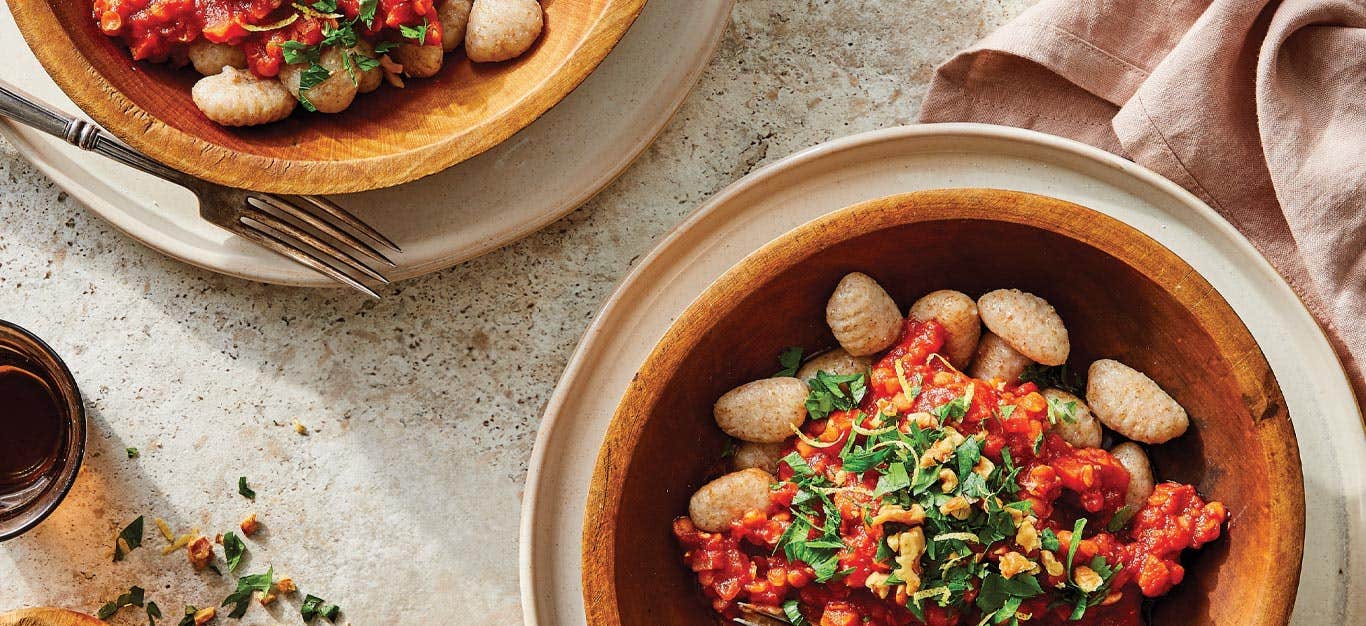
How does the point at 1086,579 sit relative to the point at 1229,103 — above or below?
below

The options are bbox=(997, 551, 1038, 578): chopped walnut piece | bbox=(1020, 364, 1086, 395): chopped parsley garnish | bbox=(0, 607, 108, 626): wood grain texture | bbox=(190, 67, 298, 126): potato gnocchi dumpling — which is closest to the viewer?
bbox=(997, 551, 1038, 578): chopped walnut piece

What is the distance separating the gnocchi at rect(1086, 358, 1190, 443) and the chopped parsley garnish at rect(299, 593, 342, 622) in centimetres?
151

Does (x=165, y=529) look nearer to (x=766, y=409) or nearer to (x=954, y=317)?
(x=766, y=409)

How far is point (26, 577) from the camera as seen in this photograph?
2.12 m

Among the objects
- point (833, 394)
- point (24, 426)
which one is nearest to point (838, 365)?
point (833, 394)

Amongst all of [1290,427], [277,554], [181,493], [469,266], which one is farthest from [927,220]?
[181,493]

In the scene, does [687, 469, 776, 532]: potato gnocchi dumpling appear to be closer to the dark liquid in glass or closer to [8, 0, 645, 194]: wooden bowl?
[8, 0, 645, 194]: wooden bowl

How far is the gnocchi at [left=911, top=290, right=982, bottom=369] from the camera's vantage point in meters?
1.79

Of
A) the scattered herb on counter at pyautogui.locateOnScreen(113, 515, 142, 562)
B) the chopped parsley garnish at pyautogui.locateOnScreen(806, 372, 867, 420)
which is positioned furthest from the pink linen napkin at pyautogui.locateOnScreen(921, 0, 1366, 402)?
the scattered herb on counter at pyautogui.locateOnScreen(113, 515, 142, 562)

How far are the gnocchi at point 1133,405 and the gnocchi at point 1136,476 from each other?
30mm

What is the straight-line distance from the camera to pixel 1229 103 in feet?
6.35

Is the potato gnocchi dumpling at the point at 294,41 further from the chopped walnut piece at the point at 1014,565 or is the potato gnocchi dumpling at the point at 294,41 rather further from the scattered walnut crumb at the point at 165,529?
the chopped walnut piece at the point at 1014,565

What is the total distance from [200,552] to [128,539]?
0.16 meters

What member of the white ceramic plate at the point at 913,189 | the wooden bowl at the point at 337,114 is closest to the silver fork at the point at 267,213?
the wooden bowl at the point at 337,114
